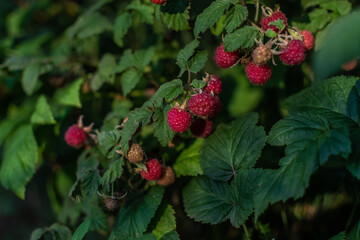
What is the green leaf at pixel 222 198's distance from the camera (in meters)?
1.42

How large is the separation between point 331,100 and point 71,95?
1.55 meters

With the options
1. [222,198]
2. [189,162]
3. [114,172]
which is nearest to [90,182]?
[114,172]

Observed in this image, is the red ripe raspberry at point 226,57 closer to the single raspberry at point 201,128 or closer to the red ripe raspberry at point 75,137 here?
the single raspberry at point 201,128

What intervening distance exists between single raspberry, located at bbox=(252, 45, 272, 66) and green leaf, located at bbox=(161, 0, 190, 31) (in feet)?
1.23

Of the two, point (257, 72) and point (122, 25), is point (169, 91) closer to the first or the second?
point (257, 72)

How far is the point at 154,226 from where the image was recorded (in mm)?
1580

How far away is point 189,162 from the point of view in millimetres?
1704

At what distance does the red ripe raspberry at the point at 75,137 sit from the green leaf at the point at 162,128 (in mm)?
552

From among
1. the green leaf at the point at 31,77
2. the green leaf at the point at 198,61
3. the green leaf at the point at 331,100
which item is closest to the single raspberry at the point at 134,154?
the green leaf at the point at 198,61

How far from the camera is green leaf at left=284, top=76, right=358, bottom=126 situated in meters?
1.41

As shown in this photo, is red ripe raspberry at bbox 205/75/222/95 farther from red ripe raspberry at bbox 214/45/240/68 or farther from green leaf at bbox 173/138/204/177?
green leaf at bbox 173/138/204/177

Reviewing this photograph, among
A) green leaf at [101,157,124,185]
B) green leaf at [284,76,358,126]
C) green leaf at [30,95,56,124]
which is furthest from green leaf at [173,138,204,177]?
green leaf at [30,95,56,124]

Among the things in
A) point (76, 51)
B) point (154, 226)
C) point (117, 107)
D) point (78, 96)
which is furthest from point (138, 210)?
point (76, 51)

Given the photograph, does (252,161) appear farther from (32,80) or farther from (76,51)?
Answer: (76,51)
